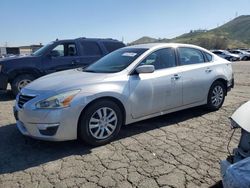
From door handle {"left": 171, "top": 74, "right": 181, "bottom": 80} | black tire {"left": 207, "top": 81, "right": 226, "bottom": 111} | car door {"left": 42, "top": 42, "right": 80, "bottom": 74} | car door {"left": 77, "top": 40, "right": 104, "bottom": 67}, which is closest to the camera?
door handle {"left": 171, "top": 74, "right": 181, "bottom": 80}

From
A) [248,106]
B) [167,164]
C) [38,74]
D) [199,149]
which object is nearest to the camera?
[248,106]

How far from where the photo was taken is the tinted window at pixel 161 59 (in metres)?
5.16

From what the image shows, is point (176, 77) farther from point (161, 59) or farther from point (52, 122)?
point (52, 122)

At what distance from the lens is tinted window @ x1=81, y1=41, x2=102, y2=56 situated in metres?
9.52

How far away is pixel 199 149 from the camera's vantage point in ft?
14.1

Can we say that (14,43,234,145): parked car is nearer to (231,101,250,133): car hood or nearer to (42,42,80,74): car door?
(231,101,250,133): car hood

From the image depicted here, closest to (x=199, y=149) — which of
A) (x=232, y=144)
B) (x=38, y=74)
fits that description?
(x=232, y=144)

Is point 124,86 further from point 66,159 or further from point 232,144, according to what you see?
point 232,144

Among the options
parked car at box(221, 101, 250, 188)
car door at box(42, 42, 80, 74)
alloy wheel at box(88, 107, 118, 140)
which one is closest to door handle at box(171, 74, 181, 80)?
alloy wheel at box(88, 107, 118, 140)

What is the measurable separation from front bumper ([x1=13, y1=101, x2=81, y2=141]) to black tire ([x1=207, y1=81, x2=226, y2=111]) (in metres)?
3.22

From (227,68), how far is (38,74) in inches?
217

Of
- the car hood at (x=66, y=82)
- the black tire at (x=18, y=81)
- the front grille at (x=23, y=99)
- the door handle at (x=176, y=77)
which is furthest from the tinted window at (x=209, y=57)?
the black tire at (x=18, y=81)

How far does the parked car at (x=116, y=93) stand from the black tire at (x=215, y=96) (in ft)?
0.07

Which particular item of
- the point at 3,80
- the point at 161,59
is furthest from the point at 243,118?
the point at 3,80
